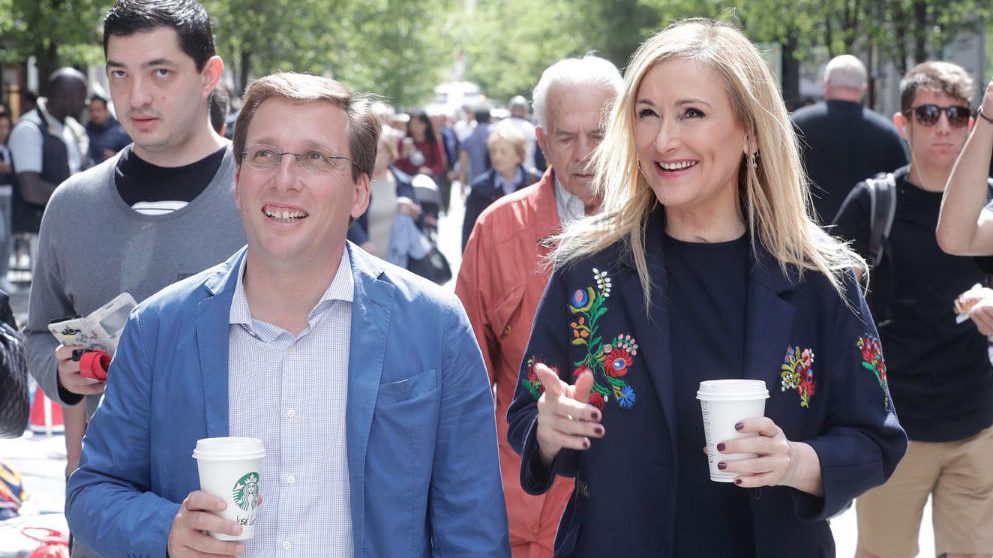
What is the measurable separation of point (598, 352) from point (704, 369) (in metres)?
0.24

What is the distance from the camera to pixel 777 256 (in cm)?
325

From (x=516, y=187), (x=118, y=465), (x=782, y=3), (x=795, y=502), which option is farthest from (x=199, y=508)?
(x=782, y=3)

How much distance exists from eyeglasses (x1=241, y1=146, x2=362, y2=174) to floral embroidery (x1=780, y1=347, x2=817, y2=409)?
106 cm

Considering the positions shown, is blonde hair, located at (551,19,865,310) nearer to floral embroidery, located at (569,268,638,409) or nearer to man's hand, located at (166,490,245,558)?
floral embroidery, located at (569,268,638,409)

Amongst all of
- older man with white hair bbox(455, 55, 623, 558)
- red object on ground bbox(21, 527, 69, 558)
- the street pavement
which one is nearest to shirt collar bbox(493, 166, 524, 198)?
the street pavement

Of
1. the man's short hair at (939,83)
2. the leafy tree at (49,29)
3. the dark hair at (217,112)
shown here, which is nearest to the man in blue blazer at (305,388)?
the man's short hair at (939,83)

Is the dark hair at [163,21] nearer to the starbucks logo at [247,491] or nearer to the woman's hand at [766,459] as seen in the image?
the starbucks logo at [247,491]

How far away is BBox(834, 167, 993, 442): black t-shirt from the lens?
571cm

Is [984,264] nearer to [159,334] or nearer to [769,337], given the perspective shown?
[769,337]

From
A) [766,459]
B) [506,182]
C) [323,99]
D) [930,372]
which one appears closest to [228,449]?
[323,99]

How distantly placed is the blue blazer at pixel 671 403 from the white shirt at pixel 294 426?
50cm

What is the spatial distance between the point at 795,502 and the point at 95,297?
6.42 feet

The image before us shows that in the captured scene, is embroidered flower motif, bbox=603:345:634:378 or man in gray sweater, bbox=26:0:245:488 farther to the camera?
man in gray sweater, bbox=26:0:245:488

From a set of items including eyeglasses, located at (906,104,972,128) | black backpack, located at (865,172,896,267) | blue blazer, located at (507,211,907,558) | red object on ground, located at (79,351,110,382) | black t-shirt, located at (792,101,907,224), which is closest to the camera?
blue blazer, located at (507,211,907,558)
